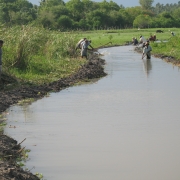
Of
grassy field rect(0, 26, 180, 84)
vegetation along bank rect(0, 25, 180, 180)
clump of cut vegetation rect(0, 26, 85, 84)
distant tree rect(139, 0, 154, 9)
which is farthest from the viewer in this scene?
distant tree rect(139, 0, 154, 9)

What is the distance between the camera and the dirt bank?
6.90m

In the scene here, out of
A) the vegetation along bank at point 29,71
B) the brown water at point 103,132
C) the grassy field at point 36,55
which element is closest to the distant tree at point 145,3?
the vegetation along bank at point 29,71

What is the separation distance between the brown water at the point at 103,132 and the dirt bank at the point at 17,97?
32cm

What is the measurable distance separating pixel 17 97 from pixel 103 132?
4496 millimetres

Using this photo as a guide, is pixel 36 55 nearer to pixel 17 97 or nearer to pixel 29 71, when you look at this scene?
pixel 29 71

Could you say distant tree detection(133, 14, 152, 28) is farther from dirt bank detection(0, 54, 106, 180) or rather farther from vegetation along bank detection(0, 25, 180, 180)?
dirt bank detection(0, 54, 106, 180)

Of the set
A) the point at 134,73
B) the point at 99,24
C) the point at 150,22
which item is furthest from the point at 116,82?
the point at 150,22

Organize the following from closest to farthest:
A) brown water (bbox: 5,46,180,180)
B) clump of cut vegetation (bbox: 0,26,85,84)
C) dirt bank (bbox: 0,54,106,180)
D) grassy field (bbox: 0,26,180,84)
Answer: dirt bank (bbox: 0,54,106,180)
brown water (bbox: 5,46,180,180)
clump of cut vegetation (bbox: 0,26,85,84)
grassy field (bbox: 0,26,180,84)

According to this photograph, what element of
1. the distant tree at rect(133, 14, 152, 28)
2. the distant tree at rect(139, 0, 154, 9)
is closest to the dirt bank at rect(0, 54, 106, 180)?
the distant tree at rect(133, 14, 152, 28)

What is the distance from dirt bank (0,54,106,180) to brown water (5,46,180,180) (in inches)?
12.6

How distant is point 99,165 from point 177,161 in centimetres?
131

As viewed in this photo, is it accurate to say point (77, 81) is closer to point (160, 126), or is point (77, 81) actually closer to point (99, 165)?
point (160, 126)

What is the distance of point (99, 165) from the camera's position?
8141 mm

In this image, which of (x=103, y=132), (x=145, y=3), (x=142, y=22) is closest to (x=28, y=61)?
(x=103, y=132)
